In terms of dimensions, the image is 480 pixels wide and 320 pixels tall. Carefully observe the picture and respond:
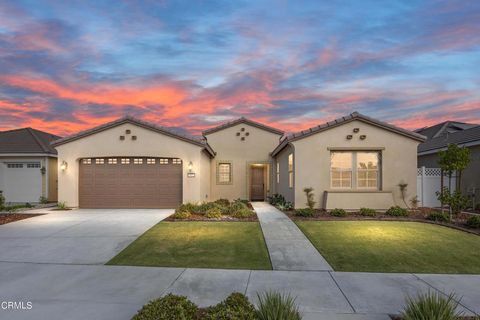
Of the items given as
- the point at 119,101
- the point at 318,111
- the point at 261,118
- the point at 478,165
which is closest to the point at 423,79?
the point at 478,165

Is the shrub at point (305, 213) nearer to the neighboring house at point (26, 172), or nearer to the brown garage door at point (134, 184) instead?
the brown garage door at point (134, 184)

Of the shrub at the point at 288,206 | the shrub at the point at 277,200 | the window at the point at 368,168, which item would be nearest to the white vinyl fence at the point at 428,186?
the window at the point at 368,168

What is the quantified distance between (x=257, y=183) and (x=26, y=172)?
51.8ft

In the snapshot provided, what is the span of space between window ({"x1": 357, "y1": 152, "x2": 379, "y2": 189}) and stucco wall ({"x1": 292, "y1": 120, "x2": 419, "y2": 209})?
34cm

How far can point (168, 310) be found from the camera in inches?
130

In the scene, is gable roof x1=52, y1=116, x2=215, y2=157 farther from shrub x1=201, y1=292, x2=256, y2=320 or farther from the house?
shrub x1=201, y1=292, x2=256, y2=320

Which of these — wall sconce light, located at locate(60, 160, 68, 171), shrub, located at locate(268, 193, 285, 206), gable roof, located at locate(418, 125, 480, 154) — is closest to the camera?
wall sconce light, located at locate(60, 160, 68, 171)

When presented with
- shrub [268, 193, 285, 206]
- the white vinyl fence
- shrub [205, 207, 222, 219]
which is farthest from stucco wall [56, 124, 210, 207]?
the white vinyl fence

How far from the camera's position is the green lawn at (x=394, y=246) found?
5.93 m

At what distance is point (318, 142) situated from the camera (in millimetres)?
13359

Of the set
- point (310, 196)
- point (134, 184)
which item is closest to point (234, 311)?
point (310, 196)

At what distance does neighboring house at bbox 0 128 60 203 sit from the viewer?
1872 cm

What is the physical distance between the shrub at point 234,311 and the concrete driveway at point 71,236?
405 centimetres

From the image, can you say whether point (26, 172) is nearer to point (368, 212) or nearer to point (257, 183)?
point (257, 183)
